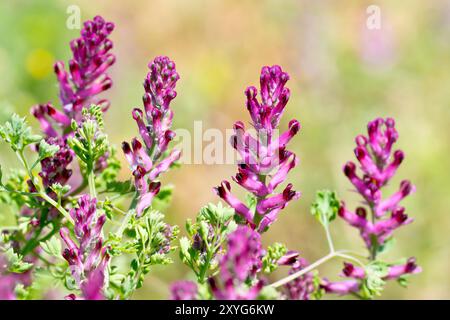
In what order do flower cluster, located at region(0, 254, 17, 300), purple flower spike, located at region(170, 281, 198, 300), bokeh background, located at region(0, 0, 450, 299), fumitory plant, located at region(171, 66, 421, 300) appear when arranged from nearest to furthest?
fumitory plant, located at region(171, 66, 421, 300)
flower cluster, located at region(0, 254, 17, 300)
purple flower spike, located at region(170, 281, 198, 300)
bokeh background, located at region(0, 0, 450, 299)

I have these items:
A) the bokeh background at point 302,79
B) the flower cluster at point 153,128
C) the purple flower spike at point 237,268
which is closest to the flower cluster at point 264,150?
the flower cluster at point 153,128

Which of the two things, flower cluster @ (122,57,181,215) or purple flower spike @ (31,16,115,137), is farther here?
purple flower spike @ (31,16,115,137)

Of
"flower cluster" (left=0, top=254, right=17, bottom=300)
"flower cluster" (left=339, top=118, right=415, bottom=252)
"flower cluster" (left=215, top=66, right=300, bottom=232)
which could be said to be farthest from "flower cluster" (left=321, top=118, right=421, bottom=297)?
"flower cluster" (left=0, top=254, right=17, bottom=300)

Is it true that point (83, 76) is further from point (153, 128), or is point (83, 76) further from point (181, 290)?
point (181, 290)

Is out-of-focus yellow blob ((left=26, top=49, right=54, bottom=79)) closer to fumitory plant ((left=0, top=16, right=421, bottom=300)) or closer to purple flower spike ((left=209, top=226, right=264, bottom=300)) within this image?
fumitory plant ((left=0, top=16, right=421, bottom=300))

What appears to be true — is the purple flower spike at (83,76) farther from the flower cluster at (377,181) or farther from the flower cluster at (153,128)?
the flower cluster at (377,181)

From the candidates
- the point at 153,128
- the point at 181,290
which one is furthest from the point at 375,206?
the point at 153,128
